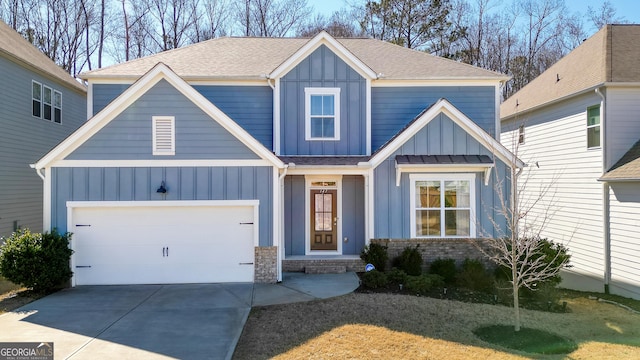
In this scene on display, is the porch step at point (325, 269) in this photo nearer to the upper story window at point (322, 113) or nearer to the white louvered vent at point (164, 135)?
the upper story window at point (322, 113)

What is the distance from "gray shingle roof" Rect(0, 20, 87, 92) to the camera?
44.8 feet

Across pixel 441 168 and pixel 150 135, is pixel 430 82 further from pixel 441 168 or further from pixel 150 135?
pixel 150 135

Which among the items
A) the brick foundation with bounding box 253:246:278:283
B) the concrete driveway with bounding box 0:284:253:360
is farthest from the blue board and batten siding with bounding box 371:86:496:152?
the concrete driveway with bounding box 0:284:253:360

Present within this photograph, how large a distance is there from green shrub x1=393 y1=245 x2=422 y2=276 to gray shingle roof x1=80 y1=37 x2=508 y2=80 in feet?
18.2

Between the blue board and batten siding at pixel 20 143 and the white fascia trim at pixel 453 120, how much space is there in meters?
12.2

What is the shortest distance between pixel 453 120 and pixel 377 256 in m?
4.34

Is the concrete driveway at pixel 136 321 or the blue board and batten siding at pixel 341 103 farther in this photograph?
the blue board and batten siding at pixel 341 103

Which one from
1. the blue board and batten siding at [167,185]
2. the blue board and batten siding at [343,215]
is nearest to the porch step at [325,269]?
the blue board and batten siding at [343,215]

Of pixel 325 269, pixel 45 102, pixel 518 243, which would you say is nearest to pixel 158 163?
pixel 325 269

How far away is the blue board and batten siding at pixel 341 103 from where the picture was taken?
40.6ft

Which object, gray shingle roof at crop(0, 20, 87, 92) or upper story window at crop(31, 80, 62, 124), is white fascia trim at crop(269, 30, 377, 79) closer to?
gray shingle roof at crop(0, 20, 87, 92)

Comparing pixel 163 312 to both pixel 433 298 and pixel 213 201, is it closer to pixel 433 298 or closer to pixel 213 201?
pixel 213 201

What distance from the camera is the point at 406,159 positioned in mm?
10992

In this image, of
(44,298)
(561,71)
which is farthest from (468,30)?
(44,298)
